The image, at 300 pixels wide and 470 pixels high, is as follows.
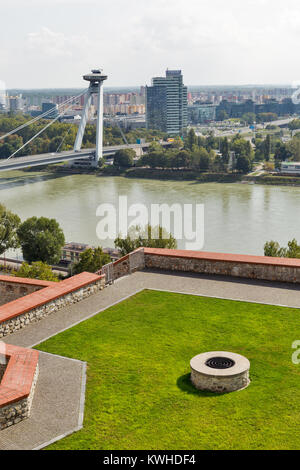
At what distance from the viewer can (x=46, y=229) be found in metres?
12.7

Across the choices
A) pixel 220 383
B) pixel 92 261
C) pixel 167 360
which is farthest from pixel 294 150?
pixel 220 383

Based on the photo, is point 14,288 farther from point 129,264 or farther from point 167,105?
point 167,105

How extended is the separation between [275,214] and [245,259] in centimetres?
1326

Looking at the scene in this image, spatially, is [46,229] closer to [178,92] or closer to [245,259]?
[245,259]

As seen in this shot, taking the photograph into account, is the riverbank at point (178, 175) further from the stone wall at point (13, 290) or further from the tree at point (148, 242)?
the stone wall at point (13, 290)

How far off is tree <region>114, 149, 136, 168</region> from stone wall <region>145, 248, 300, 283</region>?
25.0 m

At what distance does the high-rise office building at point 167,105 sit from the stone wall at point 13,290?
1872 inches

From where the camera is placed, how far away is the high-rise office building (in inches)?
2013

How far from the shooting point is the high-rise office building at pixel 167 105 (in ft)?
168

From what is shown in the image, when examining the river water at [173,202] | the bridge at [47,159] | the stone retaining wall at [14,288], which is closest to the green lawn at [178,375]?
the stone retaining wall at [14,288]

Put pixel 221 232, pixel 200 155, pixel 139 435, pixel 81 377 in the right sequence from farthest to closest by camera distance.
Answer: pixel 200 155 → pixel 221 232 → pixel 81 377 → pixel 139 435

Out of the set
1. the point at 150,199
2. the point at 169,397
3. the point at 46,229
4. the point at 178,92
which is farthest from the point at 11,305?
the point at 178,92

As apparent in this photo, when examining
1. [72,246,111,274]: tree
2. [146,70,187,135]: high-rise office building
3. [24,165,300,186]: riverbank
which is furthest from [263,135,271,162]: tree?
[146,70,187,135]: high-rise office building

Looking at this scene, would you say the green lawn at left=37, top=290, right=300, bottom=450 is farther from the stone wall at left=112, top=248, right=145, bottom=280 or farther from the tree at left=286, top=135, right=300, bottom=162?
A: the tree at left=286, top=135, right=300, bottom=162
